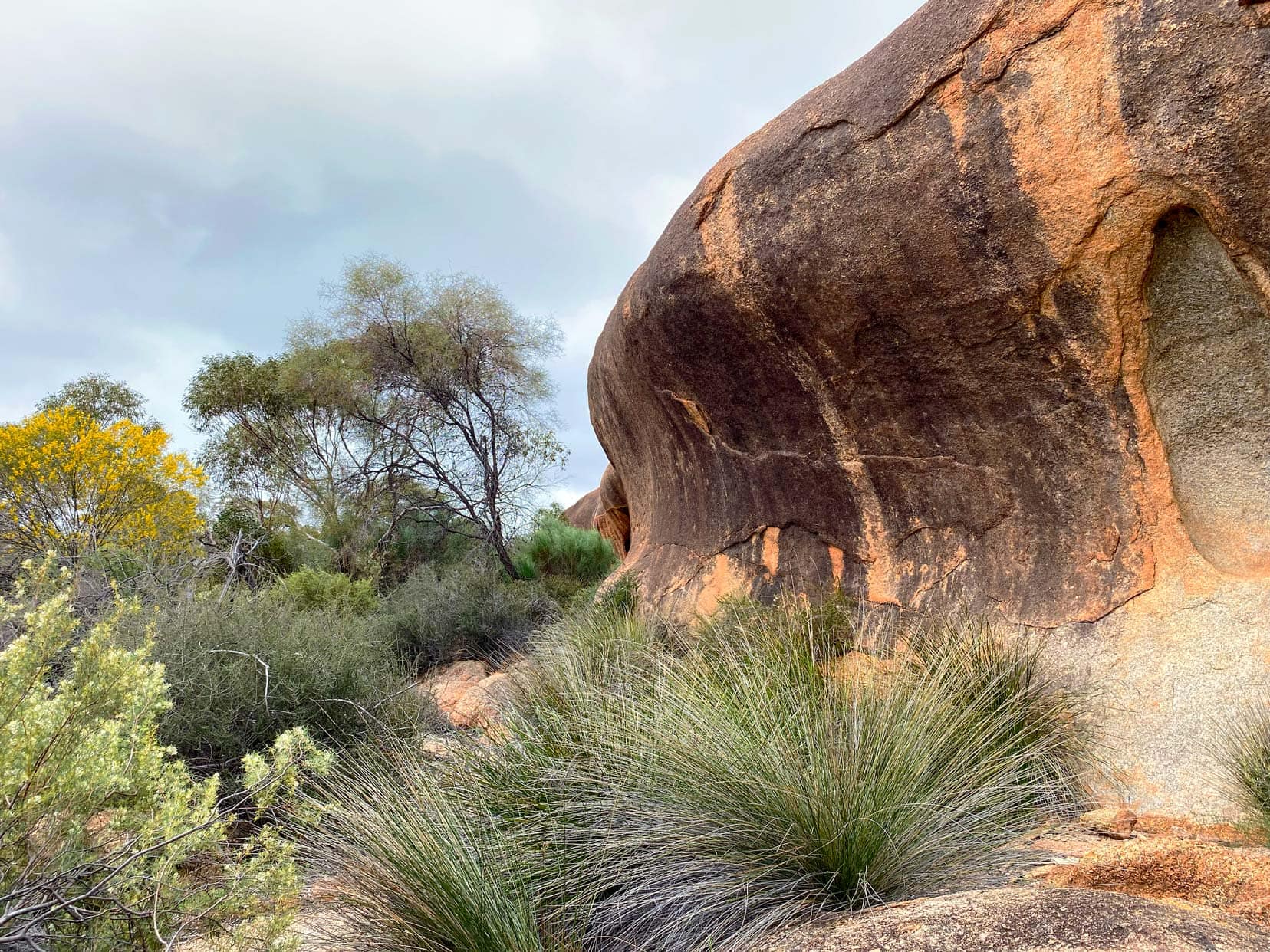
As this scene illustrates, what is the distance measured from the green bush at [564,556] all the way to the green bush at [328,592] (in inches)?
131

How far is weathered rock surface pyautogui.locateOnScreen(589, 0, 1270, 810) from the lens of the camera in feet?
11.5

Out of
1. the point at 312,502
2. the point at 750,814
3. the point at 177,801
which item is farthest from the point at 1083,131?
the point at 312,502

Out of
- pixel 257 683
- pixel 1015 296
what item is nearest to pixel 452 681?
pixel 257 683

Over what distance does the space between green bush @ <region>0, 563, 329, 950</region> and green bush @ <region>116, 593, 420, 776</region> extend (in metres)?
1.74

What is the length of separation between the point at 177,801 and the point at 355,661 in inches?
137

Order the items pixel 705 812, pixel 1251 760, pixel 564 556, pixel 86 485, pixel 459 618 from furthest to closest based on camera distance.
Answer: pixel 564 556 < pixel 86 485 < pixel 459 618 < pixel 1251 760 < pixel 705 812

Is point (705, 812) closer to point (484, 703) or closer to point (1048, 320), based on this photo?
point (1048, 320)

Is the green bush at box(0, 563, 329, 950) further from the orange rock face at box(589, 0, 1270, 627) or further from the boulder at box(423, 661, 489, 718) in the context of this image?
the boulder at box(423, 661, 489, 718)

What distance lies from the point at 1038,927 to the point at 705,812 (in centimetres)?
100

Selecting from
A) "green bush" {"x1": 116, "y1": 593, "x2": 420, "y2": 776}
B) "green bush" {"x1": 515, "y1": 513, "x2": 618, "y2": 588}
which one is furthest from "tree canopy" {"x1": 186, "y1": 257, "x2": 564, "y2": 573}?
"green bush" {"x1": 116, "y1": 593, "x2": 420, "y2": 776}

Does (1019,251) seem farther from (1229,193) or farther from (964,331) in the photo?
(1229,193)

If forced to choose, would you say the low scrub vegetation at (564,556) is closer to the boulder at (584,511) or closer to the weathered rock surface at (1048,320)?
the boulder at (584,511)

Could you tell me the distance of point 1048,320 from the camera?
4.08 metres

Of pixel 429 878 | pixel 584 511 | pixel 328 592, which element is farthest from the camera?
pixel 584 511
